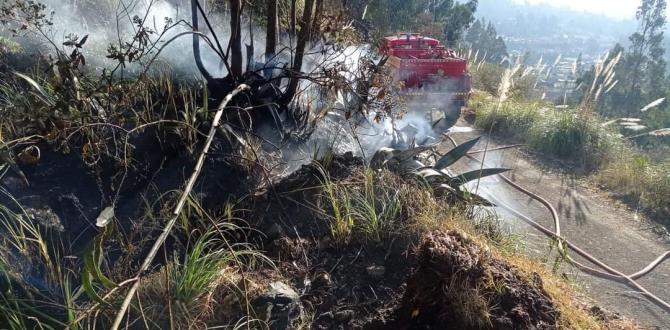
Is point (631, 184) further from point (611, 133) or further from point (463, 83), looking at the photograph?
point (463, 83)

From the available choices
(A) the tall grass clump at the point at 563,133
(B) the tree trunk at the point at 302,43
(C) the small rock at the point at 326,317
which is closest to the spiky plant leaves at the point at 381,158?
(B) the tree trunk at the point at 302,43

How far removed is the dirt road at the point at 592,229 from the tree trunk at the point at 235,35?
9.42 feet

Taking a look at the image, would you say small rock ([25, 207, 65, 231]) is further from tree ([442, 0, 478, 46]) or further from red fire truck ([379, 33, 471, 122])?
tree ([442, 0, 478, 46])

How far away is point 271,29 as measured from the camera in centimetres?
451

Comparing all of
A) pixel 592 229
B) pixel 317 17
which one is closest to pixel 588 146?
pixel 592 229

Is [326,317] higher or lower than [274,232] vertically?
lower

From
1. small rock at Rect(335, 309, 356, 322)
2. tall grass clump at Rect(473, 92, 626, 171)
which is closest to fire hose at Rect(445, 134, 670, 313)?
small rock at Rect(335, 309, 356, 322)

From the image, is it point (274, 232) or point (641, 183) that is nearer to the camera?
point (274, 232)

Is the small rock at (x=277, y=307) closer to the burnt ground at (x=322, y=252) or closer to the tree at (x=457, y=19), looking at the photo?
the burnt ground at (x=322, y=252)

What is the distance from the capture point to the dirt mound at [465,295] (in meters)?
2.45

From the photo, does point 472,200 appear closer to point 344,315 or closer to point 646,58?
point 344,315

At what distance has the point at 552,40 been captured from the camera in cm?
14362

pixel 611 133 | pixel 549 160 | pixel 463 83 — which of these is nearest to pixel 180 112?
pixel 463 83

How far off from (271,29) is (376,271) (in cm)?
264
